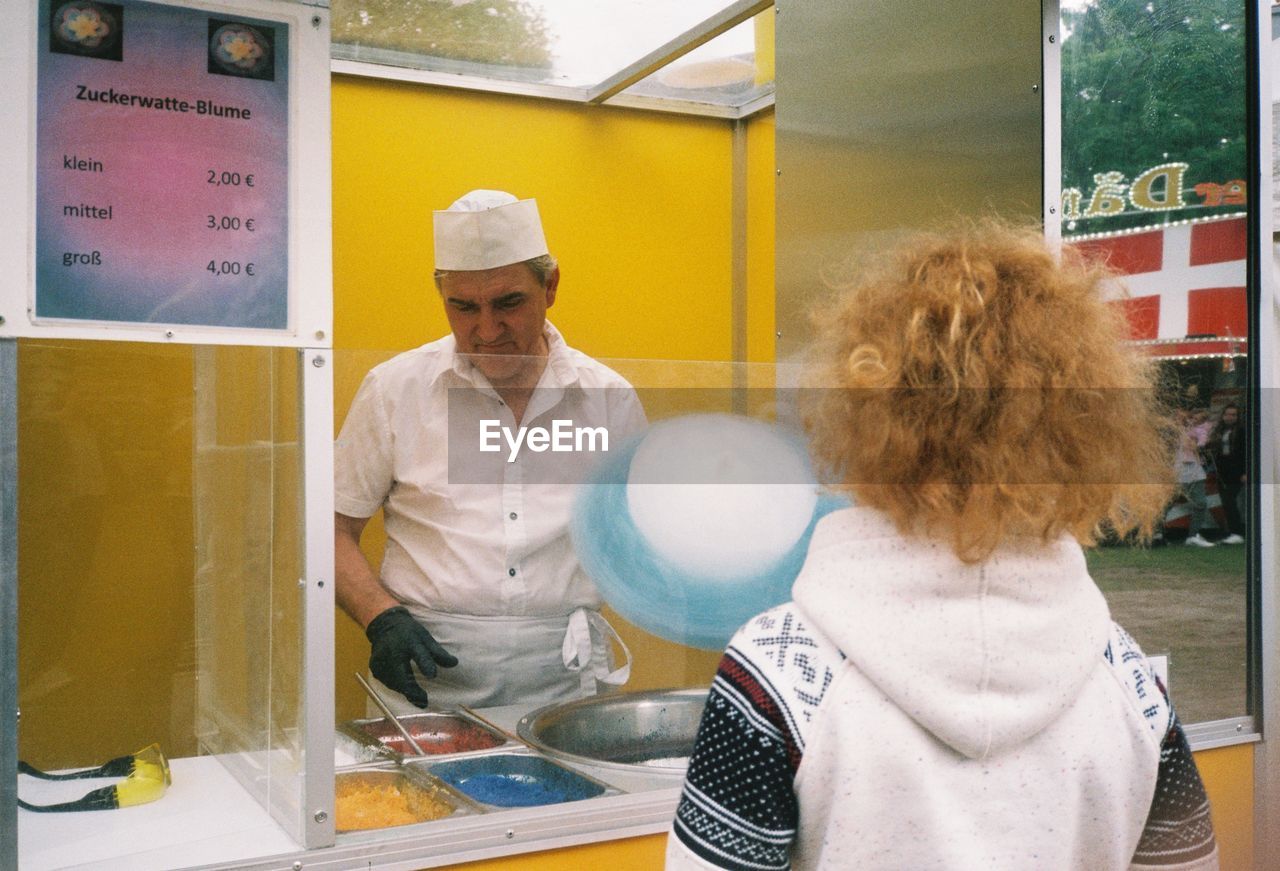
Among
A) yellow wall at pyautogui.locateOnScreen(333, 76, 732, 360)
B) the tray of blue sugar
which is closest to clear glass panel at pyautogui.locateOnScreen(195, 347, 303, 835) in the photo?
the tray of blue sugar

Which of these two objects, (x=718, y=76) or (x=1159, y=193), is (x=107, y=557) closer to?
(x=1159, y=193)

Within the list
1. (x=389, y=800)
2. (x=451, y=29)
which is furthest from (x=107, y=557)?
(x=451, y=29)

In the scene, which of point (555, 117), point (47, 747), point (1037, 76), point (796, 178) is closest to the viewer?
point (47, 747)

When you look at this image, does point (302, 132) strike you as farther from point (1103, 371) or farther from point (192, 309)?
point (1103, 371)

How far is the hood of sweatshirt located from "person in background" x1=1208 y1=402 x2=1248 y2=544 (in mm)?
1397

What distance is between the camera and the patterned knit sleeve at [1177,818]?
38.4 inches

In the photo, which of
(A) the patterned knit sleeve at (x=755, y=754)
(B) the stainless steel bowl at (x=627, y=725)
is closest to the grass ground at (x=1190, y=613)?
(B) the stainless steel bowl at (x=627, y=725)

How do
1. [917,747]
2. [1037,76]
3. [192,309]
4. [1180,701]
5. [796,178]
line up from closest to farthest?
1. [917,747]
2. [192,309]
3. [1037,76]
4. [1180,701]
5. [796,178]

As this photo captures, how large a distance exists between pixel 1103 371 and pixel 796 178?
1605 millimetres

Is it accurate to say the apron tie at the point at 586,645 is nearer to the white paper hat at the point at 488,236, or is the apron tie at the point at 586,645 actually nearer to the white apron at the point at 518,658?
the white apron at the point at 518,658

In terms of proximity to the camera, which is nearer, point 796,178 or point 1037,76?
point 1037,76

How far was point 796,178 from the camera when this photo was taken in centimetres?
245

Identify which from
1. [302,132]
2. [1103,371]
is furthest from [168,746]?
[1103,371]

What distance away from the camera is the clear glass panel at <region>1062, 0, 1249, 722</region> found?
6.68 ft
